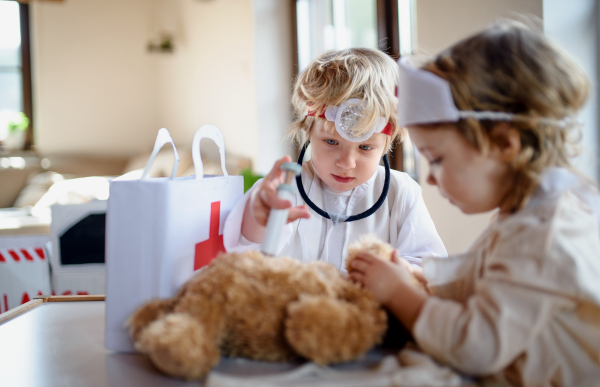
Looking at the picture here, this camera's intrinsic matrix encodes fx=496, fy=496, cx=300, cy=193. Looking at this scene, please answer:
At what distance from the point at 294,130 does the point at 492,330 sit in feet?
2.45

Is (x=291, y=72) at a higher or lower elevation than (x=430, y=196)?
higher

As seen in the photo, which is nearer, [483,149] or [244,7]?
[483,149]

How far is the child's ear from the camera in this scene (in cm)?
55

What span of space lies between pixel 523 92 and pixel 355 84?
1.44 ft

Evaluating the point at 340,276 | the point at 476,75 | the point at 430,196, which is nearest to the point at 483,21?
the point at 430,196

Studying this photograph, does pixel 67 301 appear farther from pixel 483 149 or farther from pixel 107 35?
pixel 107 35

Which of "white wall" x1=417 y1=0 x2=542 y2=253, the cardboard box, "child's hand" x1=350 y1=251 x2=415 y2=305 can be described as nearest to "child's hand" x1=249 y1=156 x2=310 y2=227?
"child's hand" x1=350 y1=251 x2=415 y2=305

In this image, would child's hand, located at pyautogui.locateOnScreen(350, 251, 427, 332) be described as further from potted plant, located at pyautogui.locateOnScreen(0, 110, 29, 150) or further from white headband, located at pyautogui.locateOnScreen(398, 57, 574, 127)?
potted plant, located at pyautogui.locateOnScreen(0, 110, 29, 150)

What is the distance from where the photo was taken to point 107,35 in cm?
506

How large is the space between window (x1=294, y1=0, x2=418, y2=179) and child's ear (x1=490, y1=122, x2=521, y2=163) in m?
1.03

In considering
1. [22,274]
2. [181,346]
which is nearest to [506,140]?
[181,346]

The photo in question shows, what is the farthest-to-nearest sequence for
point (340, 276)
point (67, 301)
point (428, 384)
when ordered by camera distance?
point (67, 301), point (340, 276), point (428, 384)

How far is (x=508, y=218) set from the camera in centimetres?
55

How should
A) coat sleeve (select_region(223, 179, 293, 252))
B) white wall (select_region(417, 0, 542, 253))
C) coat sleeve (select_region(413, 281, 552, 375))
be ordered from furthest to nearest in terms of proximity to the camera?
white wall (select_region(417, 0, 542, 253)), coat sleeve (select_region(223, 179, 293, 252)), coat sleeve (select_region(413, 281, 552, 375))
